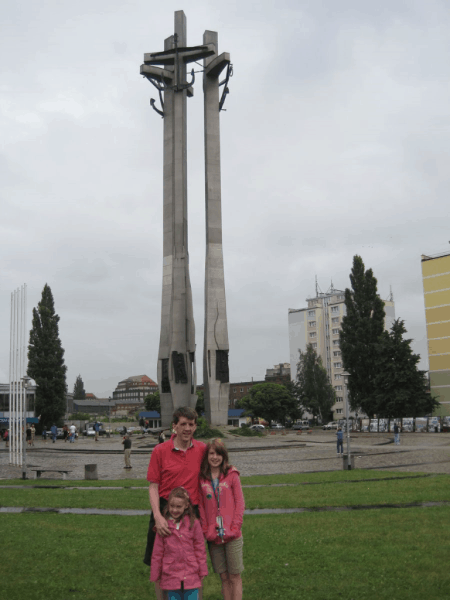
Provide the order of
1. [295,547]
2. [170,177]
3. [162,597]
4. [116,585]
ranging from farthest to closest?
[170,177] < [295,547] < [116,585] < [162,597]

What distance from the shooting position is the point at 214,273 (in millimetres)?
42750

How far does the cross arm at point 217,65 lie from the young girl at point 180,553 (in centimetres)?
4268

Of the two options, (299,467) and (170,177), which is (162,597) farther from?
(170,177)

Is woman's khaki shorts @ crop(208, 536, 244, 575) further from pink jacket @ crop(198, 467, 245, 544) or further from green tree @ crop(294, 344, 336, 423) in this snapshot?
green tree @ crop(294, 344, 336, 423)

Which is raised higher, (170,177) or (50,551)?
(170,177)

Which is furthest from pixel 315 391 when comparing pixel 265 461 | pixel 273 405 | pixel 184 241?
pixel 265 461

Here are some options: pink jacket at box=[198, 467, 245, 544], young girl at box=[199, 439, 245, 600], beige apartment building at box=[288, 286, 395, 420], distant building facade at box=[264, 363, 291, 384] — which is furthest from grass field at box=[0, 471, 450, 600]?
distant building facade at box=[264, 363, 291, 384]

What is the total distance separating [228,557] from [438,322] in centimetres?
A: 6469

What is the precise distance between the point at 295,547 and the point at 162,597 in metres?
3.76

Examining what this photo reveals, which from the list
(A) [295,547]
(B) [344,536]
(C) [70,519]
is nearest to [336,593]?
(A) [295,547]

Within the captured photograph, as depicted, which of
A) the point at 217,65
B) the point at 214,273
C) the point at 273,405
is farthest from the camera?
the point at 273,405

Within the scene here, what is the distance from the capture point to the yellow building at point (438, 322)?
65000 millimetres

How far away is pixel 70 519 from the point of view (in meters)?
10.7

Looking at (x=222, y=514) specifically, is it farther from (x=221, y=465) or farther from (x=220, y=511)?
(x=221, y=465)
